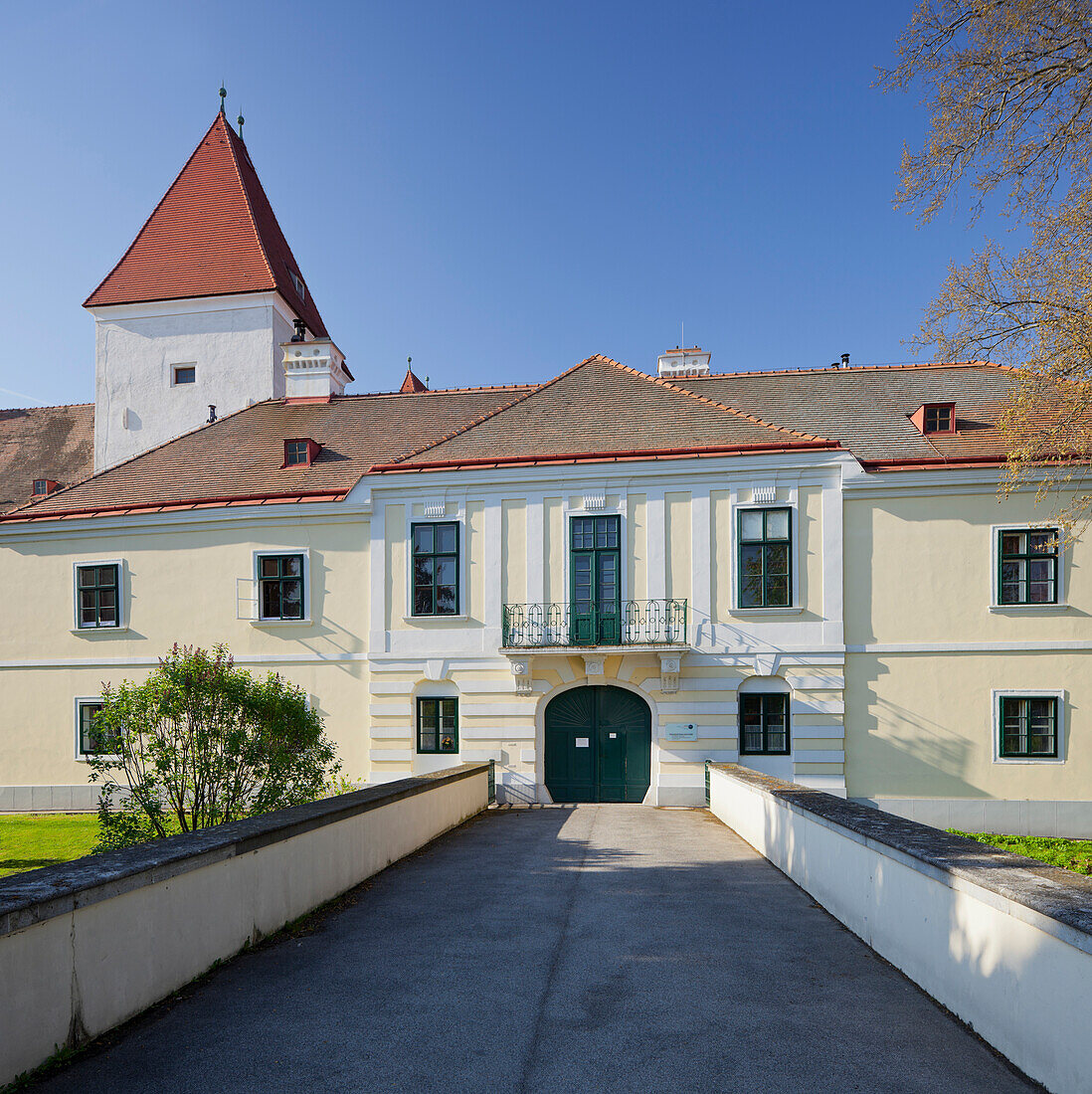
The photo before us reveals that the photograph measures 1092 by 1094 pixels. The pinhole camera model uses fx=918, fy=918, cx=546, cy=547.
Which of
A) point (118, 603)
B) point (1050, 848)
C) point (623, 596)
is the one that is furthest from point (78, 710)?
point (1050, 848)

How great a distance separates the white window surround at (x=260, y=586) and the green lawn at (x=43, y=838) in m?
5.15

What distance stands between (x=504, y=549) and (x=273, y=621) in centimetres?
538

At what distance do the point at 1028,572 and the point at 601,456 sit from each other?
28.6 ft

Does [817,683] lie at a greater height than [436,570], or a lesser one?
lesser

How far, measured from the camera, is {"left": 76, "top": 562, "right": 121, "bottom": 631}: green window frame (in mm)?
21109

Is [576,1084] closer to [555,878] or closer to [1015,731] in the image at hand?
[555,878]

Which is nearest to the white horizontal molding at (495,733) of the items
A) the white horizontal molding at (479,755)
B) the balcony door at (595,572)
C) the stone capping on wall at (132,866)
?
the white horizontal molding at (479,755)

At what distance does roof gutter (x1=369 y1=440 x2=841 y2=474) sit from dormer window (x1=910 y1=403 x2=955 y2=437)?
2.62 meters

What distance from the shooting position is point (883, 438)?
19375mm

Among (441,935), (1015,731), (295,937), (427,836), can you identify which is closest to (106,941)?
(295,937)

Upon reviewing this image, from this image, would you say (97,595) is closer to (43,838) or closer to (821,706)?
(43,838)

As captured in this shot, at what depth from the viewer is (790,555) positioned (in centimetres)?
1828

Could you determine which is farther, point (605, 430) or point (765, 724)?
point (605, 430)

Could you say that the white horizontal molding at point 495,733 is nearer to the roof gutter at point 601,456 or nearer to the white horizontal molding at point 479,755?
the white horizontal molding at point 479,755
